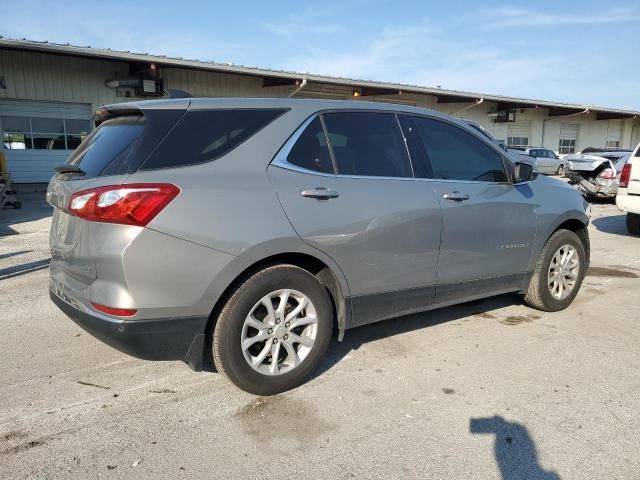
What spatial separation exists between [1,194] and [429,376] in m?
10.9

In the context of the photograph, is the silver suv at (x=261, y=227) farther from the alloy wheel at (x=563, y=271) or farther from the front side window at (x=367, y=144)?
the alloy wheel at (x=563, y=271)

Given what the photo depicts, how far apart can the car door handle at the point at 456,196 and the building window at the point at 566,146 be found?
3175 cm

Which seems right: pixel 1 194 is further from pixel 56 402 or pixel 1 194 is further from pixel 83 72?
pixel 56 402

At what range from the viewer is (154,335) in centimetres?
260

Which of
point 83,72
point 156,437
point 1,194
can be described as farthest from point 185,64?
point 156,437

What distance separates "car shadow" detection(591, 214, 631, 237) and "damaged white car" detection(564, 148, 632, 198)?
6.23ft

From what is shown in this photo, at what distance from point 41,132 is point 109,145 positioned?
51.3ft

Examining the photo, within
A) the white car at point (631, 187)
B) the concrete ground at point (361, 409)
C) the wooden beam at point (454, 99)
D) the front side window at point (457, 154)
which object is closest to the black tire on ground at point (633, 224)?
the white car at point (631, 187)

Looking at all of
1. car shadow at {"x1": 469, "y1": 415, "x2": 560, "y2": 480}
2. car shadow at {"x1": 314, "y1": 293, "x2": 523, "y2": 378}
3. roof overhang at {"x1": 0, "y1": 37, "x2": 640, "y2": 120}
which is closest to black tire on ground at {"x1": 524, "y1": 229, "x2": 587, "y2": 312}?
car shadow at {"x1": 314, "y1": 293, "x2": 523, "y2": 378}

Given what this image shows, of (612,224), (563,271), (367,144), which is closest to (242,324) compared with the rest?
(367,144)

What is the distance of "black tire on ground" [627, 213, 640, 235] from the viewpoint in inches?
359

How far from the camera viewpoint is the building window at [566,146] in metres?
31.9

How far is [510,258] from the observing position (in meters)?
4.16

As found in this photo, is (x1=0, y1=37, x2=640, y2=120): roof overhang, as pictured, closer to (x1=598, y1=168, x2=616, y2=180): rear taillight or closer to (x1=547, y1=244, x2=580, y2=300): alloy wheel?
(x1=598, y1=168, x2=616, y2=180): rear taillight
